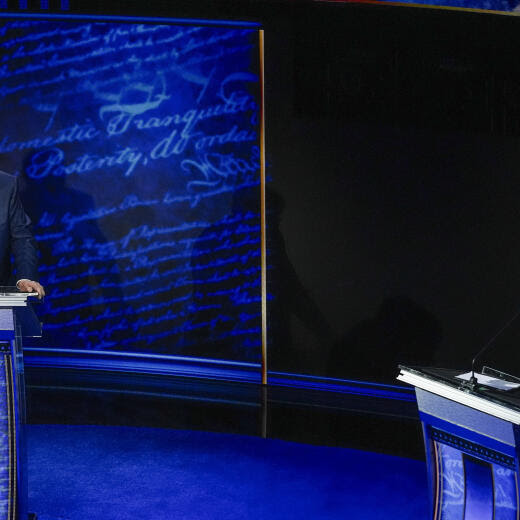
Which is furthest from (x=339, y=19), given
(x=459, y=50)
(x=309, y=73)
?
(x=459, y=50)

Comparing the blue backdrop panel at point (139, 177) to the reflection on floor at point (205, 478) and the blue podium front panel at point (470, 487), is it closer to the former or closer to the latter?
the reflection on floor at point (205, 478)

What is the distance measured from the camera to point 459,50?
154 inches

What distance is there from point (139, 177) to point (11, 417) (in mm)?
3006

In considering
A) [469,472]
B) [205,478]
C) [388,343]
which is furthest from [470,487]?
[388,343]

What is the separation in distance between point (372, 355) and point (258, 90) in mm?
2040

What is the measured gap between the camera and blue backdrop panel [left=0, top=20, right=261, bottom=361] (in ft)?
15.4

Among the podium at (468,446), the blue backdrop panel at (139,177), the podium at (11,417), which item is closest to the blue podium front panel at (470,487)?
the podium at (468,446)

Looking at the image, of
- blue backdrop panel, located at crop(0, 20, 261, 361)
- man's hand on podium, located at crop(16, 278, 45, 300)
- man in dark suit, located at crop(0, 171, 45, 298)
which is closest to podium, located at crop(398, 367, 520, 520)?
man's hand on podium, located at crop(16, 278, 45, 300)

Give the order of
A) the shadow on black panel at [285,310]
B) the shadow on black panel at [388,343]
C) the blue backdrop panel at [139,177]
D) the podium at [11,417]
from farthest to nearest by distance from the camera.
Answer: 1. the blue backdrop panel at [139,177]
2. the shadow on black panel at [285,310]
3. the shadow on black panel at [388,343]
4. the podium at [11,417]

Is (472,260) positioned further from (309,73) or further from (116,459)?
(116,459)

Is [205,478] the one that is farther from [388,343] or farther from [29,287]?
[388,343]

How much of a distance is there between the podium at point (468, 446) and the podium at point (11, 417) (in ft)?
4.04

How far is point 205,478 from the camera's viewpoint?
2.99 m

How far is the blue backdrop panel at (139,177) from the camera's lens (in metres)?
4.68
